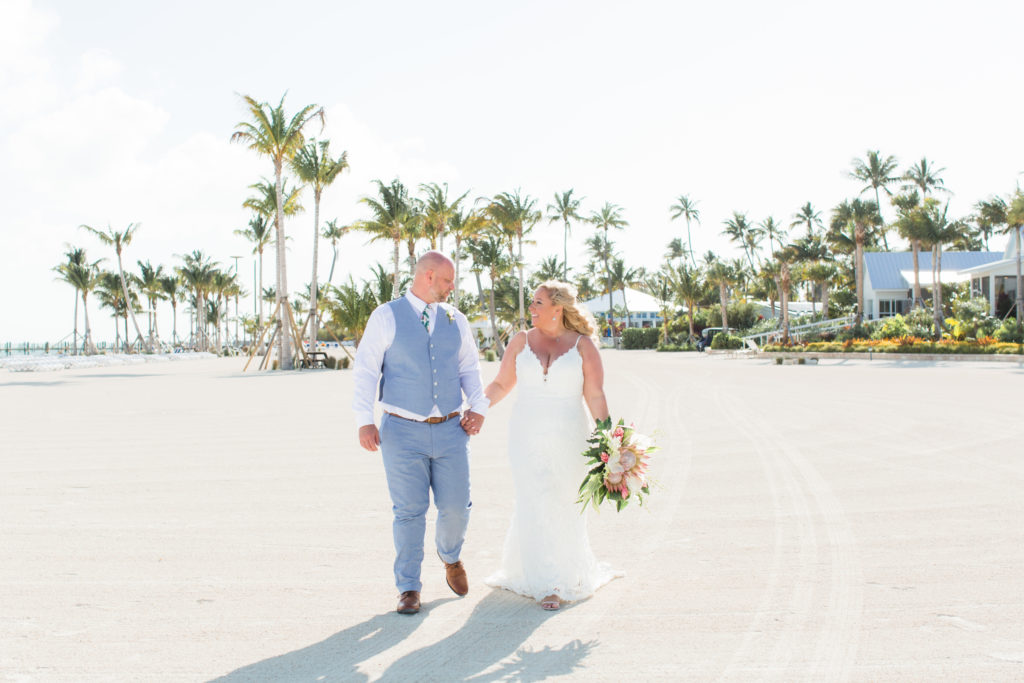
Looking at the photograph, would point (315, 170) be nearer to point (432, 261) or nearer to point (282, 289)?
point (282, 289)

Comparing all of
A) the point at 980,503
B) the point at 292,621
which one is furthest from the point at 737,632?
the point at 980,503

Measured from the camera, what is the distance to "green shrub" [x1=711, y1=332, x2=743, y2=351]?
183ft

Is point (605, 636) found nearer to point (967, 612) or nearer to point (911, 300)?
point (967, 612)

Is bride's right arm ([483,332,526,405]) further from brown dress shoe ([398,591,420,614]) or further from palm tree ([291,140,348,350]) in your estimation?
palm tree ([291,140,348,350])

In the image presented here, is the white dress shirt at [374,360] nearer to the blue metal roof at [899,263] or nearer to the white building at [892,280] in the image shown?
the white building at [892,280]

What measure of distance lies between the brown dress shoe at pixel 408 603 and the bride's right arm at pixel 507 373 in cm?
114

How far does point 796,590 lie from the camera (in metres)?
4.61

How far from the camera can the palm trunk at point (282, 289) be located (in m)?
34.6

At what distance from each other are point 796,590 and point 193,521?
4.39 meters

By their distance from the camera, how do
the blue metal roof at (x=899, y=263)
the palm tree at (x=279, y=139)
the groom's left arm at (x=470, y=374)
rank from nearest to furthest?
1. the groom's left arm at (x=470, y=374)
2. the palm tree at (x=279, y=139)
3. the blue metal roof at (x=899, y=263)

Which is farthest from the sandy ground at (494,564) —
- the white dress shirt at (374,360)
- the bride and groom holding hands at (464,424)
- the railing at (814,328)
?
the railing at (814,328)

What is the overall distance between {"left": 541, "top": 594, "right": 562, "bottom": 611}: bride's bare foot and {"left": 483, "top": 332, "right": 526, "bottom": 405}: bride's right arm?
1.11 meters

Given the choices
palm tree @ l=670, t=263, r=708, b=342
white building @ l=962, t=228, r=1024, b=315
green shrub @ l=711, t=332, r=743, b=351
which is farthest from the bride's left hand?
palm tree @ l=670, t=263, r=708, b=342

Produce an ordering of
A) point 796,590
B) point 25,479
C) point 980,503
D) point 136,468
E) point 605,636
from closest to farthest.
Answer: point 605,636 → point 796,590 → point 980,503 → point 25,479 → point 136,468
